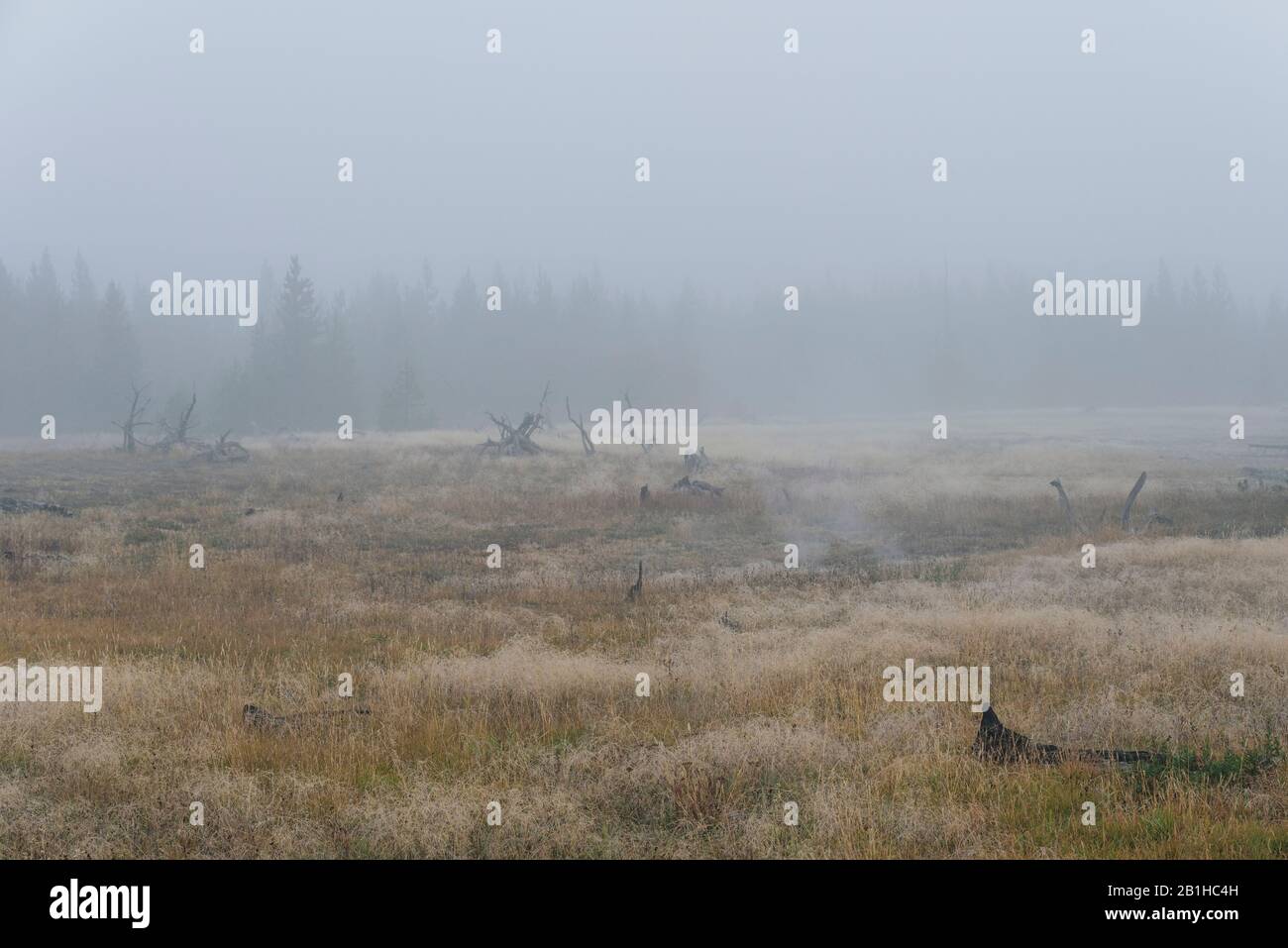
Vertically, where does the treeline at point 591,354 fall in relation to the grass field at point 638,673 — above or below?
above

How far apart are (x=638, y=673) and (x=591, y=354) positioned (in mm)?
87307

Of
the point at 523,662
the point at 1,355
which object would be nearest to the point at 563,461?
the point at 523,662

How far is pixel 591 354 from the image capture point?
95.9 metres

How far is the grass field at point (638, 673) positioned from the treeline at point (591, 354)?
52.5 metres

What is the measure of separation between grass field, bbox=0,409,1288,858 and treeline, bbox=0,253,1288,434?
172 ft

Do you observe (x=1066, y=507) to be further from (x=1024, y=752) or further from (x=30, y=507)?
(x=30, y=507)

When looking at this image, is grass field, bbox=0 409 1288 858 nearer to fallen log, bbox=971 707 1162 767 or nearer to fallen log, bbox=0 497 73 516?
fallen log, bbox=971 707 1162 767

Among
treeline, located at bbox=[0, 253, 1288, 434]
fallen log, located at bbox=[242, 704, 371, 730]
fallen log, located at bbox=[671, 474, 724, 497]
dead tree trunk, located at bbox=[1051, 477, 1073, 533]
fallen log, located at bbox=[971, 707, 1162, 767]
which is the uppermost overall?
treeline, located at bbox=[0, 253, 1288, 434]

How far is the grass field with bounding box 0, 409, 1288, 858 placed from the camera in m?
6.08

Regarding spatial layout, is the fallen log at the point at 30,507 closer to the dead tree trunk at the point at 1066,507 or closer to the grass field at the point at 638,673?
the grass field at the point at 638,673

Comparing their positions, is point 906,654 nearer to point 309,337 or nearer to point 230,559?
point 230,559

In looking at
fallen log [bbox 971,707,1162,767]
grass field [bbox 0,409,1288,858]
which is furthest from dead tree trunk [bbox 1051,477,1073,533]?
fallen log [bbox 971,707,1162,767]

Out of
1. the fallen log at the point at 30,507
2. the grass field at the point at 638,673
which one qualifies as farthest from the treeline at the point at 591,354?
the grass field at the point at 638,673

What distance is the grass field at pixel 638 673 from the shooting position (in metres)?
6.08
